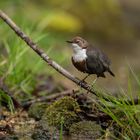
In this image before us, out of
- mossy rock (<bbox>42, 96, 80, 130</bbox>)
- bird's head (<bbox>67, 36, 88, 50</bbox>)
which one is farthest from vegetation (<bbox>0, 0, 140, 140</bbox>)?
bird's head (<bbox>67, 36, 88, 50</bbox>)

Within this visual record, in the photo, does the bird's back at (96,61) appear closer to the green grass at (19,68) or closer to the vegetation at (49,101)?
the vegetation at (49,101)

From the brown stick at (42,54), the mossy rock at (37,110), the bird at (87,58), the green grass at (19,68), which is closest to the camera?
the brown stick at (42,54)

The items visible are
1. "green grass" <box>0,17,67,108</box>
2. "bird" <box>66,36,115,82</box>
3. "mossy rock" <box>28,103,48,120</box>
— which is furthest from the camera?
"green grass" <box>0,17,67,108</box>

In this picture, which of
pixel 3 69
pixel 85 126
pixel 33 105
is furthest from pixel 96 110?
pixel 3 69

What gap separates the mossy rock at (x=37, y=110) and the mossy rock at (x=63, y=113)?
0.56ft

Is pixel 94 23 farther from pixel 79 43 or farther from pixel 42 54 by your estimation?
pixel 42 54

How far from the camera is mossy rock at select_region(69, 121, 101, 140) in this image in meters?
5.15

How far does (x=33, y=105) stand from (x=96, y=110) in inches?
28.8

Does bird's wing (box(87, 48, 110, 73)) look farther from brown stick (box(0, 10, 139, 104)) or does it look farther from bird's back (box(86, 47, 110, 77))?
brown stick (box(0, 10, 139, 104))

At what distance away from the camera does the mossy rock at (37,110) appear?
5738 mm

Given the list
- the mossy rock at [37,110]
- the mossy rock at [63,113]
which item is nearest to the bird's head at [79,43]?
the mossy rock at [63,113]

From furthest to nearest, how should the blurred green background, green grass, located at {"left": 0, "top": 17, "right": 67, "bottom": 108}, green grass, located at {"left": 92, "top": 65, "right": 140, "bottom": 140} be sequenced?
the blurred green background < green grass, located at {"left": 0, "top": 17, "right": 67, "bottom": 108} < green grass, located at {"left": 92, "top": 65, "right": 140, "bottom": 140}

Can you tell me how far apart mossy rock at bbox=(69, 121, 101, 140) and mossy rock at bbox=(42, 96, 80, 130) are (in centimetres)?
8

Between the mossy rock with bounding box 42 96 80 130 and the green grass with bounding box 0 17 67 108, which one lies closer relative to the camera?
the mossy rock with bounding box 42 96 80 130
